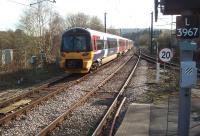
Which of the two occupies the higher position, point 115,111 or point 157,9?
point 157,9

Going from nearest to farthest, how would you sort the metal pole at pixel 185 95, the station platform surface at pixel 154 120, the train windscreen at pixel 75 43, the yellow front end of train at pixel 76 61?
1. the metal pole at pixel 185 95
2. the station platform surface at pixel 154 120
3. the yellow front end of train at pixel 76 61
4. the train windscreen at pixel 75 43

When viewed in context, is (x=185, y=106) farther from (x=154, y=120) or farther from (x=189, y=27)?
(x=154, y=120)

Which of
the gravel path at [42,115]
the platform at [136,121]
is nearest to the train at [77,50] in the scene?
the gravel path at [42,115]

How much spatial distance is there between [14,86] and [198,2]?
13666 millimetres

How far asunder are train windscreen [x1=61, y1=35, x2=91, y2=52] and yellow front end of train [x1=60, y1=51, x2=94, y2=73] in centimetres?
28

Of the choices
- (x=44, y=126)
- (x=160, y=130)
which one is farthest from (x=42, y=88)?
A: (x=160, y=130)

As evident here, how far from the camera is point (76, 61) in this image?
22141 millimetres

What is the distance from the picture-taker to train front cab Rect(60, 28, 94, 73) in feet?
72.6

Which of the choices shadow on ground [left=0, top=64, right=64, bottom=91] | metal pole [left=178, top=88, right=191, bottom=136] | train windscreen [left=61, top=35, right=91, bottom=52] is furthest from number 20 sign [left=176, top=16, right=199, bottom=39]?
train windscreen [left=61, top=35, right=91, bottom=52]

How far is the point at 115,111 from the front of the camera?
1190 centimetres

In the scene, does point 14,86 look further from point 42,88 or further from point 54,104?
point 54,104

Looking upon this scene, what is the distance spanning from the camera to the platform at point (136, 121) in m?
8.94

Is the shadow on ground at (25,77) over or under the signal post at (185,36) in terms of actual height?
under

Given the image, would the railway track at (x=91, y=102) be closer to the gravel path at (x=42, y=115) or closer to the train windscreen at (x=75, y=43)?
the gravel path at (x=42, y=115)
